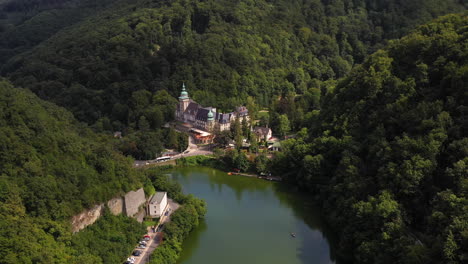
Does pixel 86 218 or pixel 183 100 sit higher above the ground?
pixel 183 100

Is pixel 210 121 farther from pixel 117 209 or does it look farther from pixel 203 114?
pixel 117 209

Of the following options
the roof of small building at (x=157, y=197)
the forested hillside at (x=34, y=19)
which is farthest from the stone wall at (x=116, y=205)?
the forested hillside at (x=34, y=19)

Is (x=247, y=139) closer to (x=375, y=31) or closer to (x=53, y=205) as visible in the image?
(x=53, y=205)

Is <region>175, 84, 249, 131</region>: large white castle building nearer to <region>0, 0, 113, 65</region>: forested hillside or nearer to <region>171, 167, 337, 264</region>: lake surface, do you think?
<region>171, 167, 337, 264</region>: lake surface

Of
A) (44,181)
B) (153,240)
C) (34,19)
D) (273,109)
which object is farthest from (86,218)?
(34,19)

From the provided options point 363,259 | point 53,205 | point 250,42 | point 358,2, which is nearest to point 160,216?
point 53,205

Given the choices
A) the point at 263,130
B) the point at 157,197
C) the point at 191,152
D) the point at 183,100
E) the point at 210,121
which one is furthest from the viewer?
the point at 183,100

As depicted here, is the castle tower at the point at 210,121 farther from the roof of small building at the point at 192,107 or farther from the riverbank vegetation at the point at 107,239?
the riverbank vegetation at the point at 107,239
